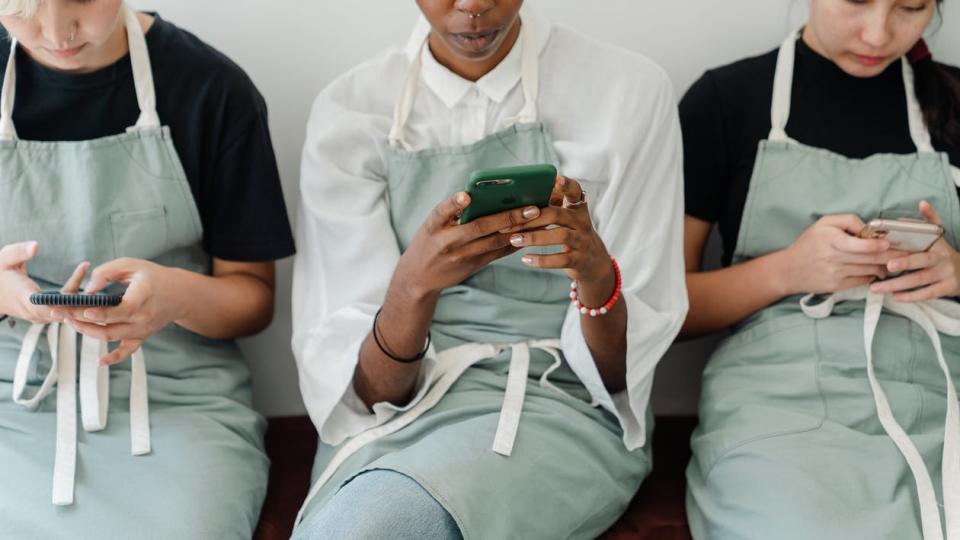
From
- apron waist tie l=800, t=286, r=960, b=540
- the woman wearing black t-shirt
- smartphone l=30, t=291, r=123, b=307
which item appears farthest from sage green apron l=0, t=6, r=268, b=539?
apron waist tie l=800, t=286, r=960, b=540

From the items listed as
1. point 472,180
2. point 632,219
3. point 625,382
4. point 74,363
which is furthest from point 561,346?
point 74,363

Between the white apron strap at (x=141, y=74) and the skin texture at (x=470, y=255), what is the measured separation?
1.57 ft

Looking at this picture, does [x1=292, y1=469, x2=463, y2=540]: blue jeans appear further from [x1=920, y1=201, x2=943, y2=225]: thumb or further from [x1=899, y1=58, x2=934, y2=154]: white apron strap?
[x1=899, y1=58, x2=934, y2=154]: white apron strap

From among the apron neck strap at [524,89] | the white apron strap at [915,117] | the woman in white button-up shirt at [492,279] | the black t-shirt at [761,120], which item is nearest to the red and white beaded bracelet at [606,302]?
the woman in white button-up shirt at [492,279]

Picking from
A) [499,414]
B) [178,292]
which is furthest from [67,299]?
[499,414]

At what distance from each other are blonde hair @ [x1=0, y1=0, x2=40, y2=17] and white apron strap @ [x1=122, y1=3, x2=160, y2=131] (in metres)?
0.26

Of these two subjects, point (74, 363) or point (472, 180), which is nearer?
point (472, 180)

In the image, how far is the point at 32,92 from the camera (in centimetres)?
186

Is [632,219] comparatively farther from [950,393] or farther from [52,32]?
[52,32]

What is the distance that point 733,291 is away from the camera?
199cm

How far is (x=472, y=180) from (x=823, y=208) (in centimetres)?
81

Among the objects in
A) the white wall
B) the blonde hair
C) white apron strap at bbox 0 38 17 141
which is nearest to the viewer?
the blonde hair

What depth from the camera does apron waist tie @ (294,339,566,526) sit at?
1.71 m

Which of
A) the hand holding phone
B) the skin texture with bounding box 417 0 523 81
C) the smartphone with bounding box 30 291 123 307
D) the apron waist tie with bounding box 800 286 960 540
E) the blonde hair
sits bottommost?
the apron waist tie with bounding box 800 286 960 540
